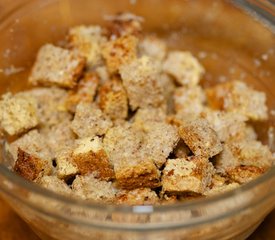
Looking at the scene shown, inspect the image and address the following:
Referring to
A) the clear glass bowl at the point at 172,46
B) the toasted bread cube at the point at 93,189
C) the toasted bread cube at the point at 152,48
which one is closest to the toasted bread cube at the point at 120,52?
the toasted bread cube at the point at 152,48

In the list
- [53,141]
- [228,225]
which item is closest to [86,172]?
[53,141]

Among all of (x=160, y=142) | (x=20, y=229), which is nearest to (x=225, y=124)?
(x=160, y=142)

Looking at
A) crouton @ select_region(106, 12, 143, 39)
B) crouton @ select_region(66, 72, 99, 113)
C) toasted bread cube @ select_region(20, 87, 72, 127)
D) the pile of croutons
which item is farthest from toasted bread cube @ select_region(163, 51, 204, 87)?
toasted bread cube @ select_region(20, 87, 72, 127)

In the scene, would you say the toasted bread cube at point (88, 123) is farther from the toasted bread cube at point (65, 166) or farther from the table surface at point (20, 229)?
the table surface at point (20, 229)

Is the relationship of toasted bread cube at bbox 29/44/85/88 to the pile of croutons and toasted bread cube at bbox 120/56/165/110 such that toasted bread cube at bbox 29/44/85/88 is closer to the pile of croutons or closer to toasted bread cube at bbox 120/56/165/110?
the pile of croutons

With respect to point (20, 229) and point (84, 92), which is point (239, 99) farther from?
point (20, 229)
